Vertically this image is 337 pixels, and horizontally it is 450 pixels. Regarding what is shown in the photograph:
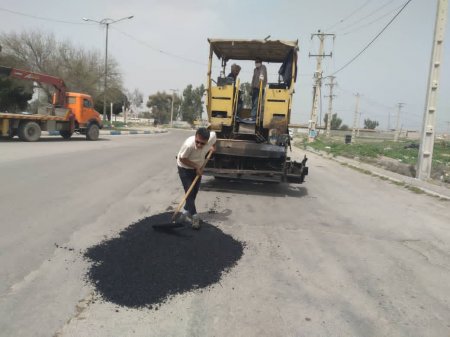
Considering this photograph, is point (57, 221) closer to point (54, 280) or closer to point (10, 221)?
point (10, 221)

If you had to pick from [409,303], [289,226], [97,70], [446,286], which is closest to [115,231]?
[289,226]

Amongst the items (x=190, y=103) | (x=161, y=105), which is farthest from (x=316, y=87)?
(x=161, y=105)

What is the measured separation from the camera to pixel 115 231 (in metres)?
4.91

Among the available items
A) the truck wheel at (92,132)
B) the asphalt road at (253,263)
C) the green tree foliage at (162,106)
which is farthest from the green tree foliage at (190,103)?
the asphalt road at (253,263)

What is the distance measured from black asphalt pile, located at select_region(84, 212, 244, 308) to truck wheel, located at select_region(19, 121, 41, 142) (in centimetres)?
1477

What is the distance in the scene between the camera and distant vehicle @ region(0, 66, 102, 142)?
55.8ft

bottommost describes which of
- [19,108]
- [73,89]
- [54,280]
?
[54,280]

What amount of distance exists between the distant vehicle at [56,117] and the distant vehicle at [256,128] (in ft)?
40.4

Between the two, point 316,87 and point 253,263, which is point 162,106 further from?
point 253,263

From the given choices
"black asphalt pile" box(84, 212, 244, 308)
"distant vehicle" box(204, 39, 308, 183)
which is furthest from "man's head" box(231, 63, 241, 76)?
"black asphalt pile" box(84, 212, 244, 308)

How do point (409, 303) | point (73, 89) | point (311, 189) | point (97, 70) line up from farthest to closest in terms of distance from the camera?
point (97, 70) < point (73, 89) < point (311, 189) < point (409, 303)

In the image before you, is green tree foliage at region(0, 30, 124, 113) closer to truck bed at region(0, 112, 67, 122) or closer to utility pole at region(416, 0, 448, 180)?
truck bed at region(0, 112, 67, 122)

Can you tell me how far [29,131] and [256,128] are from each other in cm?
1329

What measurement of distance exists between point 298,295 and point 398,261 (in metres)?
1.73
